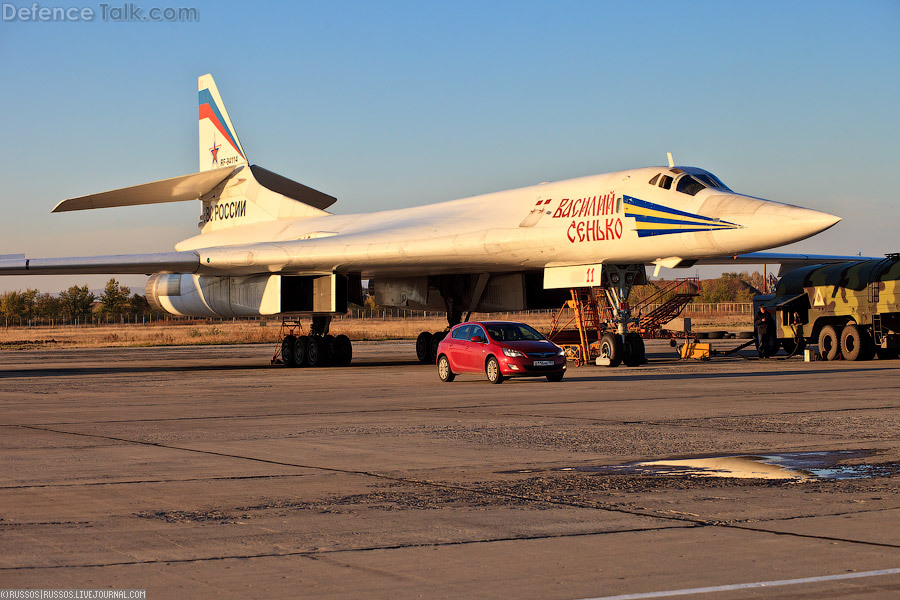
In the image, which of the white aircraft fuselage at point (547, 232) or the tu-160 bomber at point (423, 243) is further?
the tu-160 bomber at point (423, 243)

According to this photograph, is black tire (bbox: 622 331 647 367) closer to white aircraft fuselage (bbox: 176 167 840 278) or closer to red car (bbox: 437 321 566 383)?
white aircraft fuselage (bbox: 176 167 840 278)

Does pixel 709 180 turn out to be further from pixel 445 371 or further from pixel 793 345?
pixel 793 345

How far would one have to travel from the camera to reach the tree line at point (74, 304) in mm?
112938

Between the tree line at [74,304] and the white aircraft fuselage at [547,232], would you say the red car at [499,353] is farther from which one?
the tree line at [74,304]

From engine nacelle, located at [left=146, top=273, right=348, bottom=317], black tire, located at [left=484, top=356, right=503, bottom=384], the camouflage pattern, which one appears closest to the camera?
black tire, located at [left=484, top=356, right=503, bottom=384]

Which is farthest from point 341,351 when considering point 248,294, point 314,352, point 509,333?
point 509,333

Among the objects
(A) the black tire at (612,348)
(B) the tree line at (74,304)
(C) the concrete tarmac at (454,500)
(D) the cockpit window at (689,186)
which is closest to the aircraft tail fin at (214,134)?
(A) the black tire at (612,348)

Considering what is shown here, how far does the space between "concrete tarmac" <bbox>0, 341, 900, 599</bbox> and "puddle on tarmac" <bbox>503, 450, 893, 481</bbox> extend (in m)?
0.06

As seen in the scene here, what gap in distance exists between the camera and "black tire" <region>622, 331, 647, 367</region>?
23438 mm

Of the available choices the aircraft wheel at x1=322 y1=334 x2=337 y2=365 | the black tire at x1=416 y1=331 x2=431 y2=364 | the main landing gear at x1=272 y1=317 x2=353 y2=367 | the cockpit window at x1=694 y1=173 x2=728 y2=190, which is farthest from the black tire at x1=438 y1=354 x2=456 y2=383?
the black tire at x1=416 y1=331 x2=431 y2=364

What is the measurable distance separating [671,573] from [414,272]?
2389 centimetres

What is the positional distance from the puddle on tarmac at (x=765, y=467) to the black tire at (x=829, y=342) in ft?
59.4

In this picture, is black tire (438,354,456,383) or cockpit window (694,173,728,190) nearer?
black tire (438,354,456,383)

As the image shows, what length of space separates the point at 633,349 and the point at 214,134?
18.6m
